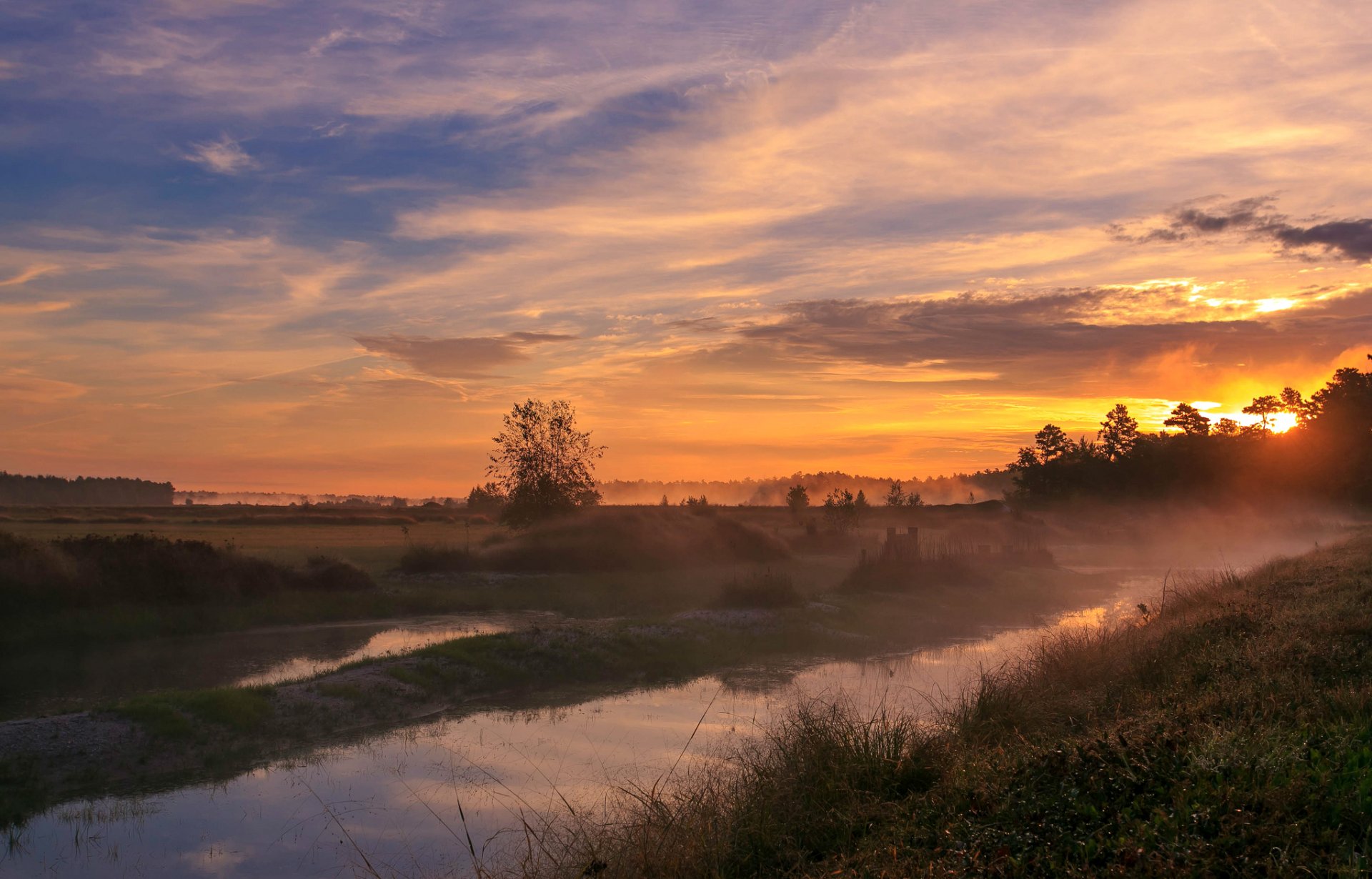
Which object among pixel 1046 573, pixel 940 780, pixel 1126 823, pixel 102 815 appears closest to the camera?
pixel 1126 823

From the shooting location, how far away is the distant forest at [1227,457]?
57.3 m

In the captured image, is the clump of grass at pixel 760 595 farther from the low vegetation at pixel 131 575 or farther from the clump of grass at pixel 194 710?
the clump of grass at pixel 194 710

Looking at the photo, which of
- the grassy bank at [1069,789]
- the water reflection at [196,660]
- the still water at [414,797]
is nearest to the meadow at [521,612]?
the grassy bank at [1069,789]

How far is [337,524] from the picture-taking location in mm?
74125

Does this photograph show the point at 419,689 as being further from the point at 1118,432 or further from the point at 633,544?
the point at 1118,432

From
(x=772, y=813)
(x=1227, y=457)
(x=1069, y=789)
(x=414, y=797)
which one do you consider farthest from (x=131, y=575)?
(x=1227, y=457)

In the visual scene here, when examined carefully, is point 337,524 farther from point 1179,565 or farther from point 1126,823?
point 1126,823

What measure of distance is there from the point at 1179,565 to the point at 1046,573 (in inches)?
508

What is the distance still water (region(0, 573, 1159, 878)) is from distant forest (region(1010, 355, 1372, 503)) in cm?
5553

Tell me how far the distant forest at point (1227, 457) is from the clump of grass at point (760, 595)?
160 ft

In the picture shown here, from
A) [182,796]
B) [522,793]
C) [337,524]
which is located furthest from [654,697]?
[337,524]

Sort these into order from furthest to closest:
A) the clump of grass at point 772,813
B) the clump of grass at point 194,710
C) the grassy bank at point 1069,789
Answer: the clump of grass at point 194,710
the clump of grass at point 772,813
the grassy bank at point 1069,789

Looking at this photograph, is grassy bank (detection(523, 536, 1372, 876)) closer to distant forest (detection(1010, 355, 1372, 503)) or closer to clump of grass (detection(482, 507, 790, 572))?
clump of grass (detection(482, 507, 790, 572))

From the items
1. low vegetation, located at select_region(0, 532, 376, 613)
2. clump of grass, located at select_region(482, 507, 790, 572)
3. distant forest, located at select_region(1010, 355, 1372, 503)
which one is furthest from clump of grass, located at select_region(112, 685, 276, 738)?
distant forest, located at select_region(1010, 355, 1372, 503)
